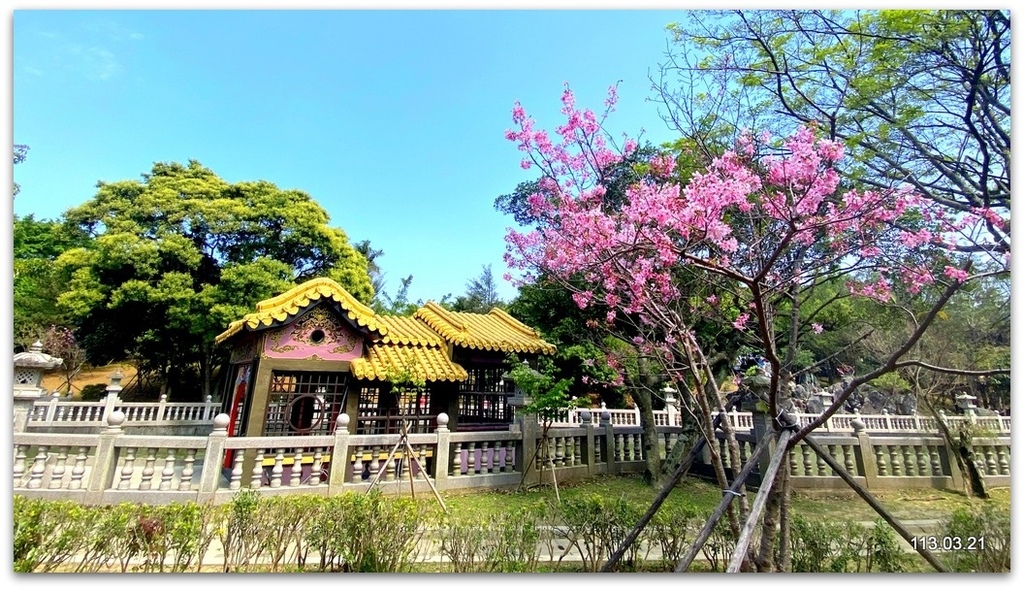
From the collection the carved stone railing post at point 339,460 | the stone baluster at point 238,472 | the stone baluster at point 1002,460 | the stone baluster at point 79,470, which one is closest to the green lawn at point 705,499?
the stone baluster at point 1002,460

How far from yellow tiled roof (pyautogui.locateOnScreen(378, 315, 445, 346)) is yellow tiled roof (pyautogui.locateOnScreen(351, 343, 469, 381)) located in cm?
8

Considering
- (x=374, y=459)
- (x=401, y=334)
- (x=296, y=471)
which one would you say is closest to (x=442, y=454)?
(x=374, y=459)

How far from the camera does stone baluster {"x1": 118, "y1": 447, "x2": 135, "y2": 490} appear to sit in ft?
12.7

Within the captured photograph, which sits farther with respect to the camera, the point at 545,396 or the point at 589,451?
the point at 589,451

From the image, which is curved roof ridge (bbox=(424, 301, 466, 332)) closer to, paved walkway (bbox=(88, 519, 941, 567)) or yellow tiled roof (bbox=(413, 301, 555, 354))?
yellow tiled roof (bbox=(413, 301, 555, 354))

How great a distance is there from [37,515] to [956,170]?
7651 mm

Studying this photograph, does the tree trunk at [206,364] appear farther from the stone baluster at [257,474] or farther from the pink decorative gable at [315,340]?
the stone baluster at [257,474]

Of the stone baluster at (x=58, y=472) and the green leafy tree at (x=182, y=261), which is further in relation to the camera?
the green leafy tree at (x=182, y=261)

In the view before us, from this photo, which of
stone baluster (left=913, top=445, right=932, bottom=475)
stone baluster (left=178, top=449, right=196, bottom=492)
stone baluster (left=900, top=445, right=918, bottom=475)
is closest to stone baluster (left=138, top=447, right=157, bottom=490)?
stone baluster (left=178, top=449, right=196, bottom=492)

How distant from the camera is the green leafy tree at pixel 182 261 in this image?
10.0 m

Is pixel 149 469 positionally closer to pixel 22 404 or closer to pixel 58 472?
pixel 58 472

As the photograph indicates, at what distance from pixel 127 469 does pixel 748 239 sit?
5.64 metres

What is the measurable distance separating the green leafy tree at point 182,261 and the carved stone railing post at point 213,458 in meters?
7.04

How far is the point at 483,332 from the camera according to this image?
6707 mm
